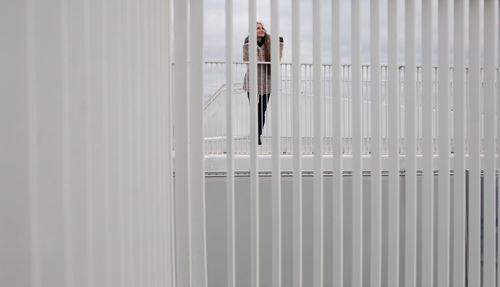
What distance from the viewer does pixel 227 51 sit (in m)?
1.64

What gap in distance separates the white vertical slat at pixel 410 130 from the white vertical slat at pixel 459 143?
23 cm

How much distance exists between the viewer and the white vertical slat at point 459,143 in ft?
6.20

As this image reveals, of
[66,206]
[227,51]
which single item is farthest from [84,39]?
[227,51]

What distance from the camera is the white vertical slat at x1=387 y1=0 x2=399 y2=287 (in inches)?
70.8

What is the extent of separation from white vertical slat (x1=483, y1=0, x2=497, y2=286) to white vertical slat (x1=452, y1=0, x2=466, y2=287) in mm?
134

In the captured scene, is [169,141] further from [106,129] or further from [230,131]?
[106,129]

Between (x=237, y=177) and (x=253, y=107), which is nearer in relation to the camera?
(x=253, y=107)

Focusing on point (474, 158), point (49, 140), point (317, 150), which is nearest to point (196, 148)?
point (317, 150)

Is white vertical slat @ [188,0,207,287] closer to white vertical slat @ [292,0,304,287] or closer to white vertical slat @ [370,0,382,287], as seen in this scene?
white vertical slat @ [292,0,304,287]

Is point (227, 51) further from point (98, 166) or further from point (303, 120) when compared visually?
point (303, 120)

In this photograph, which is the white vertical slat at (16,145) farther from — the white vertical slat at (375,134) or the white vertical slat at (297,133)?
the white vertical slat at (375,134)

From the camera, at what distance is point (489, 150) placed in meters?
1.98

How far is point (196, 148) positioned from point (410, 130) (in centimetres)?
96

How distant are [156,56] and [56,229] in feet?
2.96
